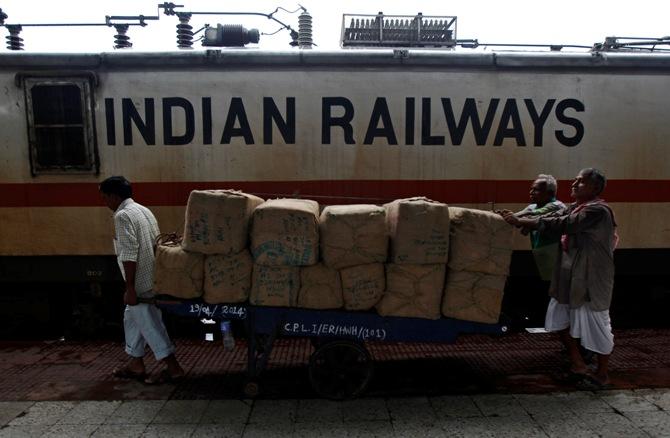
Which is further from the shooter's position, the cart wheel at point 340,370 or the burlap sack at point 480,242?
the cart wheel at point 340,370

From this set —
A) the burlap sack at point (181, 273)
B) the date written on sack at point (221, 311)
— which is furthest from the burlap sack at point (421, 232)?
the burlap sack at point (181, 273)

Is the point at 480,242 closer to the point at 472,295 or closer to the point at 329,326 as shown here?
the point at 472,295

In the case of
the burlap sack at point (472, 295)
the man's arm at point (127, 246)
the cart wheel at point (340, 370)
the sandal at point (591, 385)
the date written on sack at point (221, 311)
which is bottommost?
the sandal at point (591, 385)

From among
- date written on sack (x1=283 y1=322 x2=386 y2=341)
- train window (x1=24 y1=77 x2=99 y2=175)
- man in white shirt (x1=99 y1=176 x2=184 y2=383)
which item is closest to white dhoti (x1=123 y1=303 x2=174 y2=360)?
man in white shirt (x1=99 y1=176 x2=184 y2=383)

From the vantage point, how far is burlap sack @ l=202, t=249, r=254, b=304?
3887mm

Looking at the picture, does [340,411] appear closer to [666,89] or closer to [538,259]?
[538,259]

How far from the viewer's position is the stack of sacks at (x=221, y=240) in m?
3.83

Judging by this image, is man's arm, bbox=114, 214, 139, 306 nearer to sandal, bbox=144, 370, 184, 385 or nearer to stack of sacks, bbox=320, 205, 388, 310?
sandal, bbox=144, 370, 184, 385

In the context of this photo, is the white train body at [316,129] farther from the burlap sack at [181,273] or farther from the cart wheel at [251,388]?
the cart wheel at [251,388]

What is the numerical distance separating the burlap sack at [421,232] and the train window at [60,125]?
3541 mm

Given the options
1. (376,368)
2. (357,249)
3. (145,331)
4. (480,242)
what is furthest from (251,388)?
(480,242)

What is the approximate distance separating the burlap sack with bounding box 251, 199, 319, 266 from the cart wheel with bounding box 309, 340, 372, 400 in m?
0.79

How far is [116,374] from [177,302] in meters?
1.22

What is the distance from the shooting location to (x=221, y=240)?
12.6 ft
